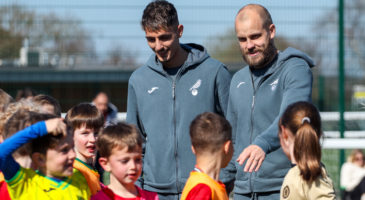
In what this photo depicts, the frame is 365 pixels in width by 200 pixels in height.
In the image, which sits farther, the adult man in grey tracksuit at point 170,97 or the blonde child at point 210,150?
the adult man in grey tracksuit at point 170,97

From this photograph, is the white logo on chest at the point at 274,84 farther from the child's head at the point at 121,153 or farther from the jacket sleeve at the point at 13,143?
the jacket sleeve at the point at 13,143

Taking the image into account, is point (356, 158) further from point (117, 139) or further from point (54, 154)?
point (54, 154)

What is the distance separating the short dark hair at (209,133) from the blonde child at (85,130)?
0.88 metres

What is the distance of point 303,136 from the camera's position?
11.3ft

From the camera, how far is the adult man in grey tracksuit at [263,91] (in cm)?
400

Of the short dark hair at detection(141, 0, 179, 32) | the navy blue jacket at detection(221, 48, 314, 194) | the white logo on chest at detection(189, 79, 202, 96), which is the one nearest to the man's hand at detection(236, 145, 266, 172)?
the navy blue jacket at detection(221, 48, 314, 194)

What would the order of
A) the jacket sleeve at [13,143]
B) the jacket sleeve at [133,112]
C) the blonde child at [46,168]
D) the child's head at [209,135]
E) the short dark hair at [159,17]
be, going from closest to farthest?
the jacket sleeve at [13,143] < the blonde child at [46,168] < the child's head at [209,135] < the short dark hair at [159,17] < the jacket sleeve at [133,112]

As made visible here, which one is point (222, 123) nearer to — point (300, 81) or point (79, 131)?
point (300, 81)

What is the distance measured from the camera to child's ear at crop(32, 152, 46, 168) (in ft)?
11.2

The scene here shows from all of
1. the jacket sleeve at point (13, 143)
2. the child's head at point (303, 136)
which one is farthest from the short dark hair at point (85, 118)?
the child's head at point (303, 136)

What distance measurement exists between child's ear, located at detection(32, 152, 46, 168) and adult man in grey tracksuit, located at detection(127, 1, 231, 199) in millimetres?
1055

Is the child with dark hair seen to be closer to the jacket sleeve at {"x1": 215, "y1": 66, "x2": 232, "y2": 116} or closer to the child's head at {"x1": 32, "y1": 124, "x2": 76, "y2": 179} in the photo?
the child's head at {"x1": 32, "y1": 124, "x2": 76, "y2": 179}

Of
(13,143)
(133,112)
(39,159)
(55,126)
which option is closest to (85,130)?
(133,112)

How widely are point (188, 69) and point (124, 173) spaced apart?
1123 mm
